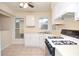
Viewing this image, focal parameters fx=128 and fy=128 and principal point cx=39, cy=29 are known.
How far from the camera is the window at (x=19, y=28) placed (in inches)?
263

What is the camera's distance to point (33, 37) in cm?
640

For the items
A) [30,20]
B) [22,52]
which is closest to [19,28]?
[30,20]

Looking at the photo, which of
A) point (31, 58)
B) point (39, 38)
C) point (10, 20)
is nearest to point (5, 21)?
point (10, 20)

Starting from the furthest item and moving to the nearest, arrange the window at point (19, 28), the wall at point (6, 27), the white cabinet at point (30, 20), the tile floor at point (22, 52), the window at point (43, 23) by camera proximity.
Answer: the window at point (43, 23)
the white cabinet at point (30, 20)
the window at point (19, 28)
the wall at point (6, 27)
the tile floor at point (22, 52)

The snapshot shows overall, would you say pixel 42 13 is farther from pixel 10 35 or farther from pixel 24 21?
pixel 10 35

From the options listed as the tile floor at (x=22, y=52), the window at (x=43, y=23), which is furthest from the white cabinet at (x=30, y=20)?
the tile floor at (x=22, y=52)

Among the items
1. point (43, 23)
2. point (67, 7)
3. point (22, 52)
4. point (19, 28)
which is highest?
point (67, 7)

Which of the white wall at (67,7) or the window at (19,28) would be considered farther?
the window at (19,28)

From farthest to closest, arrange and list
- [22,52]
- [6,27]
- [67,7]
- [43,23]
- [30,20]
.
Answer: [43,23]
[30,20]
[6,27]
[22,52]
[67,7]

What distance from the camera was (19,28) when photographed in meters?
6.88

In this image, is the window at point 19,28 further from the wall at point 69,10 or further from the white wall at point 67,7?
the white wall at point 67,7

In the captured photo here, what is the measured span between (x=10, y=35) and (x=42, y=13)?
204cm

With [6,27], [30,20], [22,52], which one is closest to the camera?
[22,52]

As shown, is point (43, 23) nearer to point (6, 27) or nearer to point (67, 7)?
point (6, 27)
